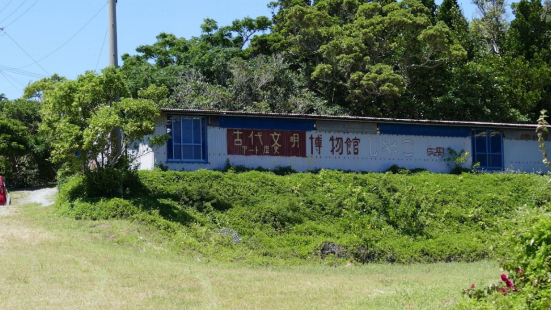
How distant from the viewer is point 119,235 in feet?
50.3

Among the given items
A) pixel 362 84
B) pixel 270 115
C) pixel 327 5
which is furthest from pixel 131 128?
pixel 327 5

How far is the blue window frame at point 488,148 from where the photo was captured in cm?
2550

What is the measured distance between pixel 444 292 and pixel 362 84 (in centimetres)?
1951

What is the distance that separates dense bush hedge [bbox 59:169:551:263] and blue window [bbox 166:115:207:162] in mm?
1374

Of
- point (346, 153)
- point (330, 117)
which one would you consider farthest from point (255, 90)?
point (346, 153)

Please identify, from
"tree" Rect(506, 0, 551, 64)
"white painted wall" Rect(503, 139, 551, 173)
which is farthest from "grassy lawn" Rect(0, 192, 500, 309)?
"tree" Rect(506, 0, 551, 64)

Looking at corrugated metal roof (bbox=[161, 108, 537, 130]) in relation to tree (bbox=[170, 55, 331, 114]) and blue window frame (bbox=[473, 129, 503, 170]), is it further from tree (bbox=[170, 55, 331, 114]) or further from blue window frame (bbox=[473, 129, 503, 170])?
tree (bbox=[170, 55, 331, 114])

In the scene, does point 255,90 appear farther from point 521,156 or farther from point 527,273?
point 527,273

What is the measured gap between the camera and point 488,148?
84.3 feet

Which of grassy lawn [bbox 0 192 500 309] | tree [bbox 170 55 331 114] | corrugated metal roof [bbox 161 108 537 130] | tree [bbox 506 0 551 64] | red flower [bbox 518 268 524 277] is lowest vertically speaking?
grassy lawn [bbox 0 192 500 309]

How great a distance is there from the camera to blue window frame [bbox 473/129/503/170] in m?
25.5

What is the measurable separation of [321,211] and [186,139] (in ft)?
17.7

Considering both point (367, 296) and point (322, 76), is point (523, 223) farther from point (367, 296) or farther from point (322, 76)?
point (322, 76)

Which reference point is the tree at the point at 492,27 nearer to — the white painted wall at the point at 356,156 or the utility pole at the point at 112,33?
the white painted wall at the point at 356,156
